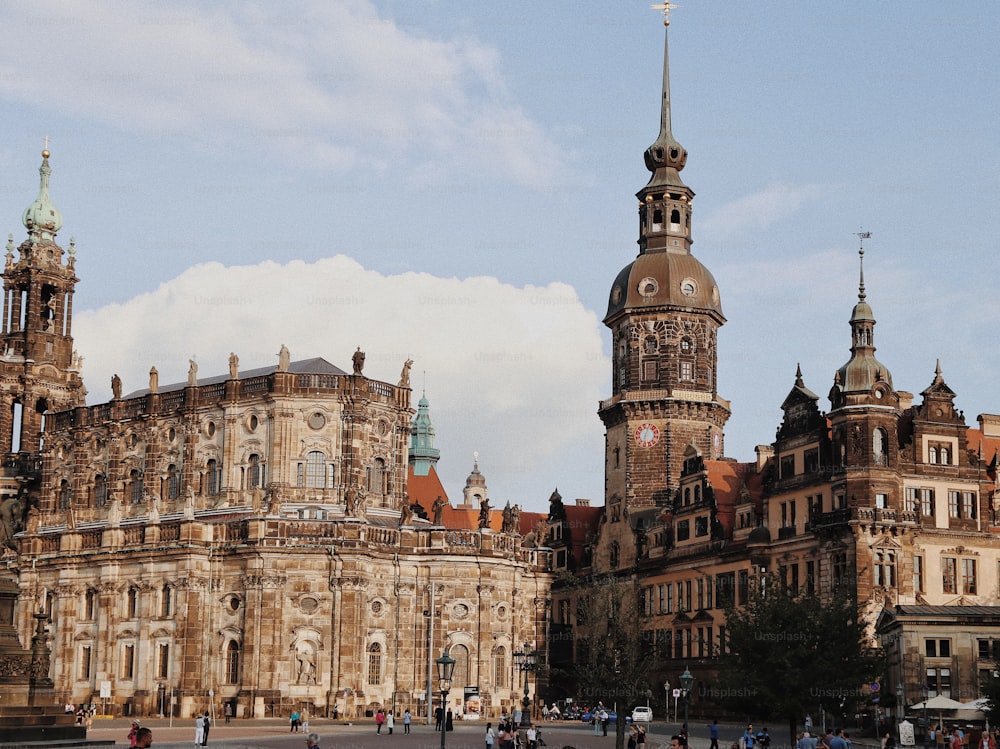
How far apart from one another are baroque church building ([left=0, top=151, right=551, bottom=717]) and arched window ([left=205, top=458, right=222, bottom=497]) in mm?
117

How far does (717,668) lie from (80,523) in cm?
4466

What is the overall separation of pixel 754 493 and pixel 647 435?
14593 millimetres

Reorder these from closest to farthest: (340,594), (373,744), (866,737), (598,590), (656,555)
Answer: (373,744) → (866,737) → (340,594) → (598,590) → (656,555)

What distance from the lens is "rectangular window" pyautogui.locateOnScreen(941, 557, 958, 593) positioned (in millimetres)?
85812

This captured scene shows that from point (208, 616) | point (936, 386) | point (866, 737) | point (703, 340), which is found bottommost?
point (866, 737)

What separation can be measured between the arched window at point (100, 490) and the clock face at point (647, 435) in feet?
126

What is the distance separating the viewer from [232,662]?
3578 inches

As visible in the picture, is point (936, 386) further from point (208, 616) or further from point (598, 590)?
point (208, 616)

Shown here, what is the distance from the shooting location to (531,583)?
99.9 meters

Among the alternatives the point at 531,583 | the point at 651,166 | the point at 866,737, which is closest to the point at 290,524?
the point at 531,583

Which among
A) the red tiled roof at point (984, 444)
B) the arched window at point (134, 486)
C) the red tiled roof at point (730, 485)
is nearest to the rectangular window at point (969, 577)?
the red tiled roof at point (984, 444)

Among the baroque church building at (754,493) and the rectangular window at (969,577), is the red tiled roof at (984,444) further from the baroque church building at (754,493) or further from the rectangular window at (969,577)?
the rectangular window at (969,577)

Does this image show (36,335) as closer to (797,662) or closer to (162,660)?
(162,660)

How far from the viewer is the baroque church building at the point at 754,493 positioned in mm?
84000
